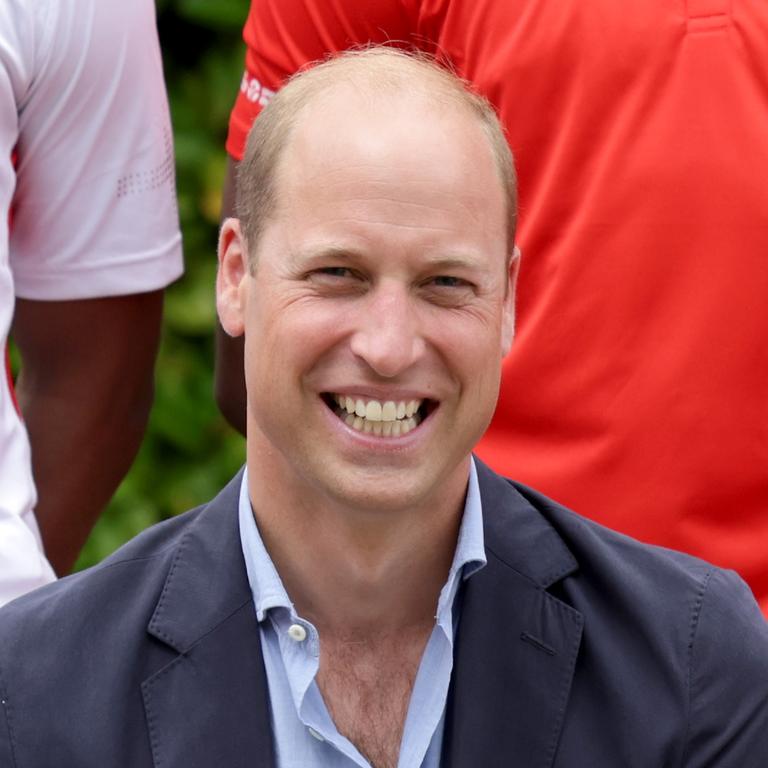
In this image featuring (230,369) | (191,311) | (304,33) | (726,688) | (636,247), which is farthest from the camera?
(191,311)

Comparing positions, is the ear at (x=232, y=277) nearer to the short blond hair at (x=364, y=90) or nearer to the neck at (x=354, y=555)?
the short blond hair at (x=364, y=90)

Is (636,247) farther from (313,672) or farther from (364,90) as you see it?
(313,672)

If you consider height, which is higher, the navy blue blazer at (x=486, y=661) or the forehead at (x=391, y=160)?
the forehead at (x=391, y=160)

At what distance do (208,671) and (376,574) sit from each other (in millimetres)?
264

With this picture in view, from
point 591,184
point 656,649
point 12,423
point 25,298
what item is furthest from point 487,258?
point 25,298

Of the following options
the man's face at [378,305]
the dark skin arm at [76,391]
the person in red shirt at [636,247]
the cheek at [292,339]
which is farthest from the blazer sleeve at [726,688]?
the dark skin arm at [76,391]

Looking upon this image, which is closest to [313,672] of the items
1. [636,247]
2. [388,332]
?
[388,332]

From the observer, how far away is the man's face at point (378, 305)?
8.55 feet

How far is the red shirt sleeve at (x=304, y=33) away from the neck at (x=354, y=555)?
708 millimetres

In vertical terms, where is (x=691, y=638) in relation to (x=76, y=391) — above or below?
above

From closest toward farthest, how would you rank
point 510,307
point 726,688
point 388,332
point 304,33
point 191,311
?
point 388,332
point 726,688
point 510,307
point 304,33
point 191,311

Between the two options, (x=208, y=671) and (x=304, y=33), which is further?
(x=304, y=33)

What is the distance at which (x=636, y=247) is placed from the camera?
297cm

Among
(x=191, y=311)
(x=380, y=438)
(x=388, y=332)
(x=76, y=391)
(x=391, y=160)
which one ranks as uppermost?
(x=391, y=160)
